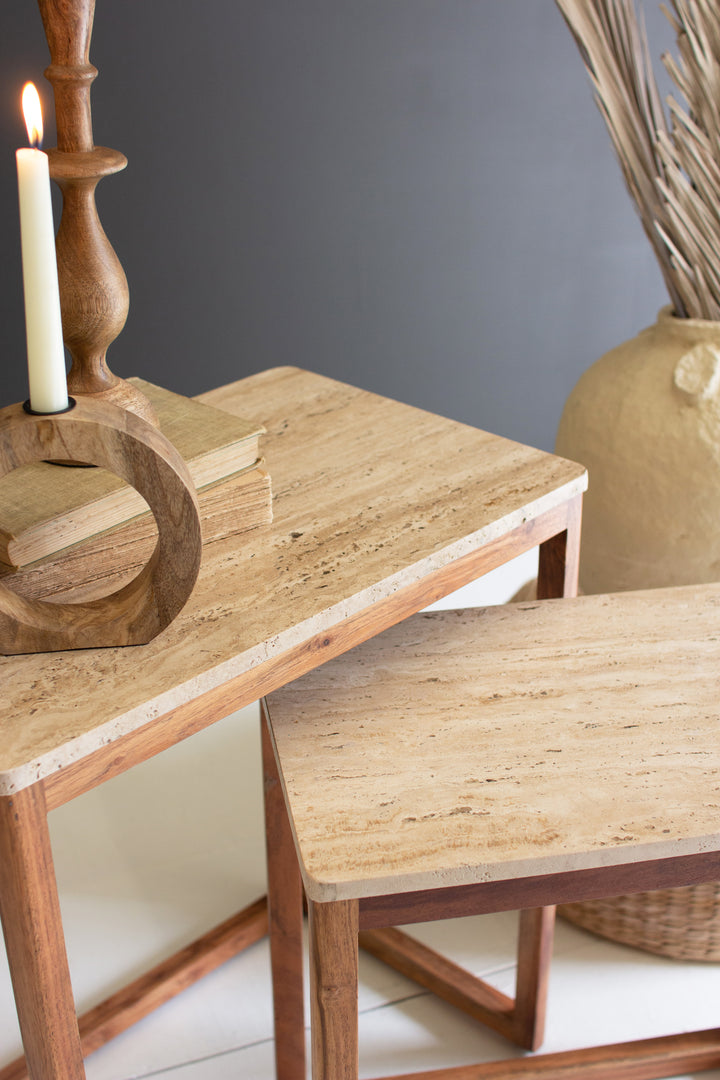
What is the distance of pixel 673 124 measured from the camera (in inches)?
54.2

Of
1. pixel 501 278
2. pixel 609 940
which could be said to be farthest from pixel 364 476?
pixel 501 278

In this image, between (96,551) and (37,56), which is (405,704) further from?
(37,56)

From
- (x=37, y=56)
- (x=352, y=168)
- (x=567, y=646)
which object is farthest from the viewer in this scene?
(x=352, y=168)

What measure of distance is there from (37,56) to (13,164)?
165 millimetres

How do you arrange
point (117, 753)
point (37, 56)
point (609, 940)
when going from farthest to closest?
point (37, 56), point (609, 940), point (117, 753)

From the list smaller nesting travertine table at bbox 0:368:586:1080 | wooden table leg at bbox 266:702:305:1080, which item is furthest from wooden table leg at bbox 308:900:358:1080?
wooden table leg at bbox 266:702:305:1080

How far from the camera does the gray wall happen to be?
1.81 meters

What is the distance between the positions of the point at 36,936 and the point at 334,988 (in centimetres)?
21

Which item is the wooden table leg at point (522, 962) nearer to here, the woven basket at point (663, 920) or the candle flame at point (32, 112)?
the woven basket at point (663, 920)

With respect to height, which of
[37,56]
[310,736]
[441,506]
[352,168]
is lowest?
[310,736]

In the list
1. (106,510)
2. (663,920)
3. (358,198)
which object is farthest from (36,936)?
(358,198)

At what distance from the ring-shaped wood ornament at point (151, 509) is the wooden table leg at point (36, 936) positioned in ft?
0.45

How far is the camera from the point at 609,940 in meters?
1.38

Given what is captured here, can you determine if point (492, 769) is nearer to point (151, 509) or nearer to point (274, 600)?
point (274, 600)
